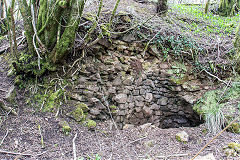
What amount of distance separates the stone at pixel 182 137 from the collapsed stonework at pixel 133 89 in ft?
2.71

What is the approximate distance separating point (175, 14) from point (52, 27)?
3868mm

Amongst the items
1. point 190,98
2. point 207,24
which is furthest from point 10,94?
point 207,24

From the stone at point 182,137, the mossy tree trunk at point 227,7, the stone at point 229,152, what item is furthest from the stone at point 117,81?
the mossy tree trunk at point 227,7

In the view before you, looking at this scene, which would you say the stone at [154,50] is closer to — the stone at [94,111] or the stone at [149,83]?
the stone at [149,83]

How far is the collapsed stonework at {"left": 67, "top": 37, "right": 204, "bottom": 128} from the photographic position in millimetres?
3229

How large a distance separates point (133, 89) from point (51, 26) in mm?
2017

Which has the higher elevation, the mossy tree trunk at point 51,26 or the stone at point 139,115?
the mossy tree trunk at point 51,26

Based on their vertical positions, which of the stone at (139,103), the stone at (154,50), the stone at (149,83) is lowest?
the stone at (139,103)

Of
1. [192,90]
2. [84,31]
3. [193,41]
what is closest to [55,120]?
[84,31]

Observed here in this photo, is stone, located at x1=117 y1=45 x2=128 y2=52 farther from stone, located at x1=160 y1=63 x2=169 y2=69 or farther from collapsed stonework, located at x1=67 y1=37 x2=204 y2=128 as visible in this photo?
stone, located at x1=160 y1=63 x2=169 y2=69

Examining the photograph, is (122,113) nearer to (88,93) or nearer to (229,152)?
(88,93)

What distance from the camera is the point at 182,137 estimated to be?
307cm

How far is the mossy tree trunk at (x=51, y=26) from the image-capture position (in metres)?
2.72

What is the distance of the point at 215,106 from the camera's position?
3518 millimetres
